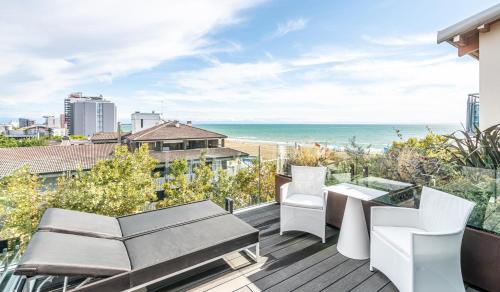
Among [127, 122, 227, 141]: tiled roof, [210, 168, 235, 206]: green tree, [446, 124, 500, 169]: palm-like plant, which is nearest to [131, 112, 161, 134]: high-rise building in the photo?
[127, 122, 227, 141]: tiled roof

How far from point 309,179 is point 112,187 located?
296cm

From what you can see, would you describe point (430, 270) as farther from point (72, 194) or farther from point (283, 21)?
point (283, 21)

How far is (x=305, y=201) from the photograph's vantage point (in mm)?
3129

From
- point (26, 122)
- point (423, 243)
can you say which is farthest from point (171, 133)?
point (26, 122)

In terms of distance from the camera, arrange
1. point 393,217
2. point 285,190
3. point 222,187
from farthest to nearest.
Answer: point 222,187
point 285,190
point 393,217

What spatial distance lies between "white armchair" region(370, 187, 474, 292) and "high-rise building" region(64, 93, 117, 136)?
A: 46.1m

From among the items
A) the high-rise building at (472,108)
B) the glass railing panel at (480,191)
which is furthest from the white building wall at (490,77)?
the glass railing panel at (480,191)

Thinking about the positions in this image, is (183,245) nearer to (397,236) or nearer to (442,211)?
(397,236)

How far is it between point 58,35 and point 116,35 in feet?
3.85

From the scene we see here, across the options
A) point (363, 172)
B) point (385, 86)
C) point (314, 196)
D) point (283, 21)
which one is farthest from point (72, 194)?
point (385, 86)

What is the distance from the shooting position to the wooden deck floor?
7.09ft

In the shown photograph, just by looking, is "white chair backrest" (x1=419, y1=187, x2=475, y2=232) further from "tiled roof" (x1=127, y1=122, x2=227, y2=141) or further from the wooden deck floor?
"tiled roof" (x1=127, y1=122, x2=227, y2=141)

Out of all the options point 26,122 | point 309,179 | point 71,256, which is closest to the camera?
point 71,256

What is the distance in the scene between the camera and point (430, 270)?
185 cm
